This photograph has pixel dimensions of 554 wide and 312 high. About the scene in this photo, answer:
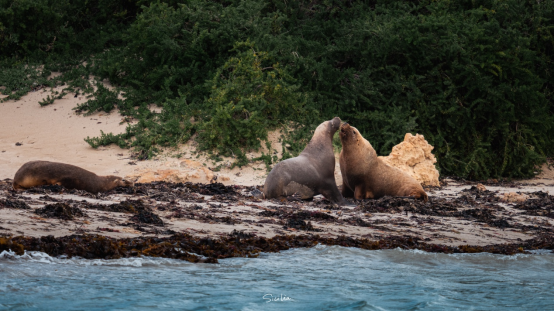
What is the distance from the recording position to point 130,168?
38.2 feet

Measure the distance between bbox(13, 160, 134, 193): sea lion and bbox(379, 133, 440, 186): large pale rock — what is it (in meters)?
5.48

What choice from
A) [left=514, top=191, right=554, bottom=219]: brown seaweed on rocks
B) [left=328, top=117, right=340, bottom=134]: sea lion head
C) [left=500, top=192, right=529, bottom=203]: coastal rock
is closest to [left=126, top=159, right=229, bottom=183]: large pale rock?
[left=328, top=117, right=340, bottom=134]: sea lion head

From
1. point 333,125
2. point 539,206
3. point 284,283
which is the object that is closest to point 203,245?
point 284,283

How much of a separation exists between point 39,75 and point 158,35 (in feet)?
12.2

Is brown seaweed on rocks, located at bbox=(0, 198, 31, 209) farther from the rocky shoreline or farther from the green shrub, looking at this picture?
the green shrub

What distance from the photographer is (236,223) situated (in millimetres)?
6602

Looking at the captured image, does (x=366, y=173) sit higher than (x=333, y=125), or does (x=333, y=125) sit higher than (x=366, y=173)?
(x=333, y=125)

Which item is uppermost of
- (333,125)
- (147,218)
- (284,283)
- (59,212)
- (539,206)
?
(333,125)

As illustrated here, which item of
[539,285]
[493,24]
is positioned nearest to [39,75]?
[493,24]

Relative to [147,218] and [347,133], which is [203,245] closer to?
[147,218]

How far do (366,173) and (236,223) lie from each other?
3.35 m

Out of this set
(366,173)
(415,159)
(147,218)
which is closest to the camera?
(147,218)

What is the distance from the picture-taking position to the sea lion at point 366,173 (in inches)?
367

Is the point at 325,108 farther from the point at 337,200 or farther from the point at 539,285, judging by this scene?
the point at 539,285
